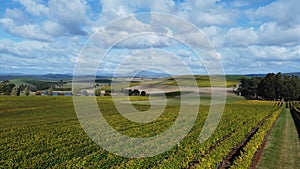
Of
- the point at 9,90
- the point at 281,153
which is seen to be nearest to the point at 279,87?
the point at 281,153

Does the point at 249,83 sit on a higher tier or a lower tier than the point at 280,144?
higher

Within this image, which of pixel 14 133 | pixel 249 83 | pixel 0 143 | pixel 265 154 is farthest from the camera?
pixel 249 83

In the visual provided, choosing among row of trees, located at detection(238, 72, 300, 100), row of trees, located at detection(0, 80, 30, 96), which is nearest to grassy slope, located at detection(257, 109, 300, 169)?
row of trees, located at detection(238, 72, 300, 100)

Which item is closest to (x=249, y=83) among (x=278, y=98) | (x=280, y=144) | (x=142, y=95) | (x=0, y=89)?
(x=278, y=98)

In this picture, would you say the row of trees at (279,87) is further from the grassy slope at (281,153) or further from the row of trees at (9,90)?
the row of trees at (9,90)

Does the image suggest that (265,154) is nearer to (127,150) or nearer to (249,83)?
(127,150)

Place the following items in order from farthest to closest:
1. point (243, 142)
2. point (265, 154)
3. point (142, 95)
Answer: point (142, 95) < point (243, 142) < point (265, 154)

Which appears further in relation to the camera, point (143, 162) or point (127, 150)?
point (127, 150)

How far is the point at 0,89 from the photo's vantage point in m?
122

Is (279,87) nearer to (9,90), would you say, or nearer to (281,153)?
(281,153)

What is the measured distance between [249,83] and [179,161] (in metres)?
112

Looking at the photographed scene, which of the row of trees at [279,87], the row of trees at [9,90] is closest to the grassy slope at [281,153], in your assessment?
the row of trees at [279,87]

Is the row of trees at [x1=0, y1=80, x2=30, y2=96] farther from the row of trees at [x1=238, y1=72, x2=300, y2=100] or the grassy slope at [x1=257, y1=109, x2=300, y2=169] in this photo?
the grassy slope at [x1=257, y1=109, x2=300, y2=169]

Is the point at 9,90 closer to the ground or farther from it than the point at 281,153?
farther from it
